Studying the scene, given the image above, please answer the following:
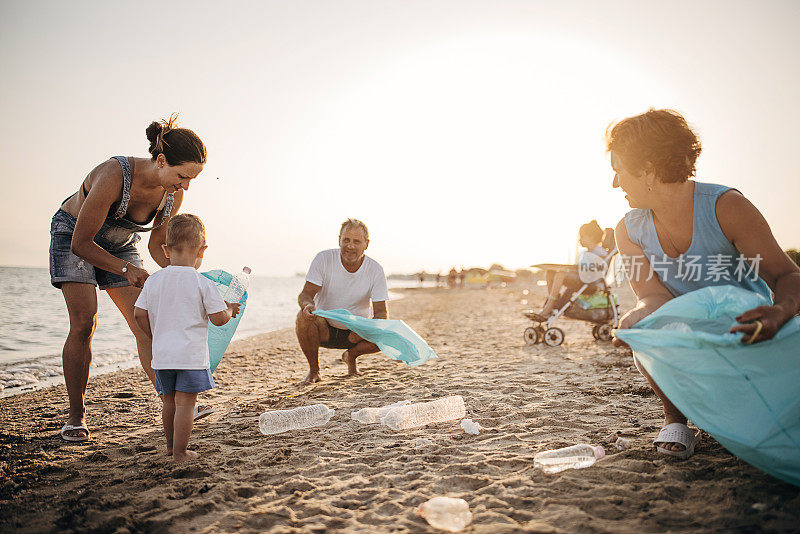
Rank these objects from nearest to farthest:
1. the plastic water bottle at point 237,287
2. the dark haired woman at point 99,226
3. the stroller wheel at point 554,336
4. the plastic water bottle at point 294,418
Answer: the dark haired woman at point 99,226 < the plastic water bottle at point 294,418 < the plastic water bottle at point 237,287 < the stroller wheel at point 554,336

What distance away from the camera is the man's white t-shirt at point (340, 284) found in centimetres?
471

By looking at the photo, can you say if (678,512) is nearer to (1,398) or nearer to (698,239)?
(698,239)

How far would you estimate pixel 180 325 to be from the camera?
8.32 feet

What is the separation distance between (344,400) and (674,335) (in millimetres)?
2650

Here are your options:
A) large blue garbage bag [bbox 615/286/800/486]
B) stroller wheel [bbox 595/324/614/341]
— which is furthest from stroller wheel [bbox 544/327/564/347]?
large blue garbage bag [bbox 615/286/800/486]

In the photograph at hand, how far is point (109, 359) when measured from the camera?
6750mm

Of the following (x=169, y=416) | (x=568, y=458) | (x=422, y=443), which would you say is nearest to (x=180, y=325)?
(x=169, y=416)

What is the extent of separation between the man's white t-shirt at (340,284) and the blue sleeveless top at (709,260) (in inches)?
Answer: 111

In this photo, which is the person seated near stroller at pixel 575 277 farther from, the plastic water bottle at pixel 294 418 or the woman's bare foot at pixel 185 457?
the woman's bare foot at pixel 185 457

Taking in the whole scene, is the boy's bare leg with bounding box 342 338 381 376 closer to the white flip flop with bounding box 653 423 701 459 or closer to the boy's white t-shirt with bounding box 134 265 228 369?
the boy's white t-shirt with bounding box 134 265 228 369

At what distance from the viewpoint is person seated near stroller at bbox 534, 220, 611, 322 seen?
23.2 feet

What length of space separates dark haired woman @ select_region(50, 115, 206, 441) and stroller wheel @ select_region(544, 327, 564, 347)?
222 inches

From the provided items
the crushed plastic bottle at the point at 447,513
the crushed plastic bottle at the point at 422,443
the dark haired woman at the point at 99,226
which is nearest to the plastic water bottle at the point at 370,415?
the crushed plastic bottle at the point at 422,443

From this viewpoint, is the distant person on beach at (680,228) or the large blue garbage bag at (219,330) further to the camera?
the large blue garbage bag at (219,330)
